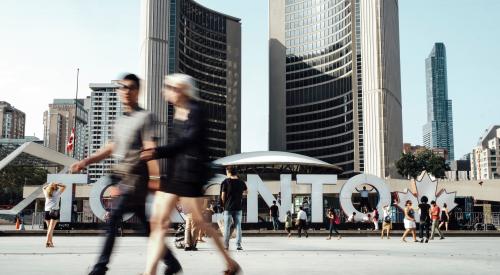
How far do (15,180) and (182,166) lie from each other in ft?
275

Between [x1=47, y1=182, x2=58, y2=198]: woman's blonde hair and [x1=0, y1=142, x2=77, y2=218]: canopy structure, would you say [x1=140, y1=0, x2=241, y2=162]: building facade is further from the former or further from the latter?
[x1=47, y1=182, x2=58, y2=198]: woman's blonde hair

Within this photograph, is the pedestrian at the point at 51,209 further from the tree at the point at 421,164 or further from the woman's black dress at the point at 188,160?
the tree at the point at 421,164

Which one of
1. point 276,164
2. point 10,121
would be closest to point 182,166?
point 276,164

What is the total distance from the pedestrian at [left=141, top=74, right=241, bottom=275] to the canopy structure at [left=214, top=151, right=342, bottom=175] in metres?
85.0

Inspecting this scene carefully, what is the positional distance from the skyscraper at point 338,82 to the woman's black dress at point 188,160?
3605 inches

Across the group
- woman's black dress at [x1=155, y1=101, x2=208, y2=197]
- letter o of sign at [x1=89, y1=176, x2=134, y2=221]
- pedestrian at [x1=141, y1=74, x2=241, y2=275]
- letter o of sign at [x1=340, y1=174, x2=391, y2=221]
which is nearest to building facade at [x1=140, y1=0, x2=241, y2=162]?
letter o of sign at [x1=89, y1=176, x2=134, y2=221]

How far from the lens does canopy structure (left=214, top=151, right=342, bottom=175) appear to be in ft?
299

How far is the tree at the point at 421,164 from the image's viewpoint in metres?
83.2

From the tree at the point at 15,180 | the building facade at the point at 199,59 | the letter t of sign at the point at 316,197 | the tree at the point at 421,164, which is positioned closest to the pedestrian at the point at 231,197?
the letter t of sign at the point at 316,197

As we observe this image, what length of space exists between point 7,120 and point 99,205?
544 feet

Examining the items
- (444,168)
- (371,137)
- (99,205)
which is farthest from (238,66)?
(99,205)

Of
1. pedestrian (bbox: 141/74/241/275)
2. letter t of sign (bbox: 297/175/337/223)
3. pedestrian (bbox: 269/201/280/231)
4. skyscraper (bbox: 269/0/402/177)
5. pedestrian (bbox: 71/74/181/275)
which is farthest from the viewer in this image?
skyscraper (bbox: 269/0/402/177)

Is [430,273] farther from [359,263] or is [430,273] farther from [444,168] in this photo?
[444,168]

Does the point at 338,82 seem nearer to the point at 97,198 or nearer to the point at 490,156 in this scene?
the point at 490,156
